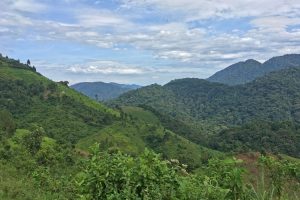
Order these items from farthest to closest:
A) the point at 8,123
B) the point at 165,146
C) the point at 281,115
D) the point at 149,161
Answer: the point at 281,115, the point at 165,146, the point at 8,123, the point at 149,161

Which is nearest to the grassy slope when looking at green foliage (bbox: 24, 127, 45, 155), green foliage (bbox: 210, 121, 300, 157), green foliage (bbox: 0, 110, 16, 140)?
green foliage (bbox: 210, 121, 300, 157)

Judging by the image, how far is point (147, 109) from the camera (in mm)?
156625

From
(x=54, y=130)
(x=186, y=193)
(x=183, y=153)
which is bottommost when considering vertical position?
(x=183, y=153)

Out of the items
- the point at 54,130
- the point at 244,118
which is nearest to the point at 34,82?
the point at 54,130

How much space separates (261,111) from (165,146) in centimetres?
10035

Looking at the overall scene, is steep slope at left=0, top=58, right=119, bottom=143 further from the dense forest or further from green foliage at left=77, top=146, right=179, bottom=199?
green foliage at left=77, top=146, right=179, bottom=199

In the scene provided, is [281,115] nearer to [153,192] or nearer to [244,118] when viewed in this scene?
[244,118]

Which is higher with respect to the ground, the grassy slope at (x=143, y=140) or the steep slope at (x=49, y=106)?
the steep slope at (x=49, y=106)

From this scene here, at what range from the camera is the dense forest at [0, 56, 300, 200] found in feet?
20.8

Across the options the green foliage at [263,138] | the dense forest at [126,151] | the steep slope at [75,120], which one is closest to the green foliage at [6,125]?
the dense forest at [126,151]

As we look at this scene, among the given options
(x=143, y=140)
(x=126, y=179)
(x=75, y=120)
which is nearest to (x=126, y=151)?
(x=143, y=140)

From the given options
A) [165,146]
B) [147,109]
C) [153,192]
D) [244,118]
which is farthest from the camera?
[244,118]

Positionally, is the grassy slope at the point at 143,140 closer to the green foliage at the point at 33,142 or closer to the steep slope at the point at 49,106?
the steep slope at the point at 49,106

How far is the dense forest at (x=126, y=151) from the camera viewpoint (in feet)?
20.8
